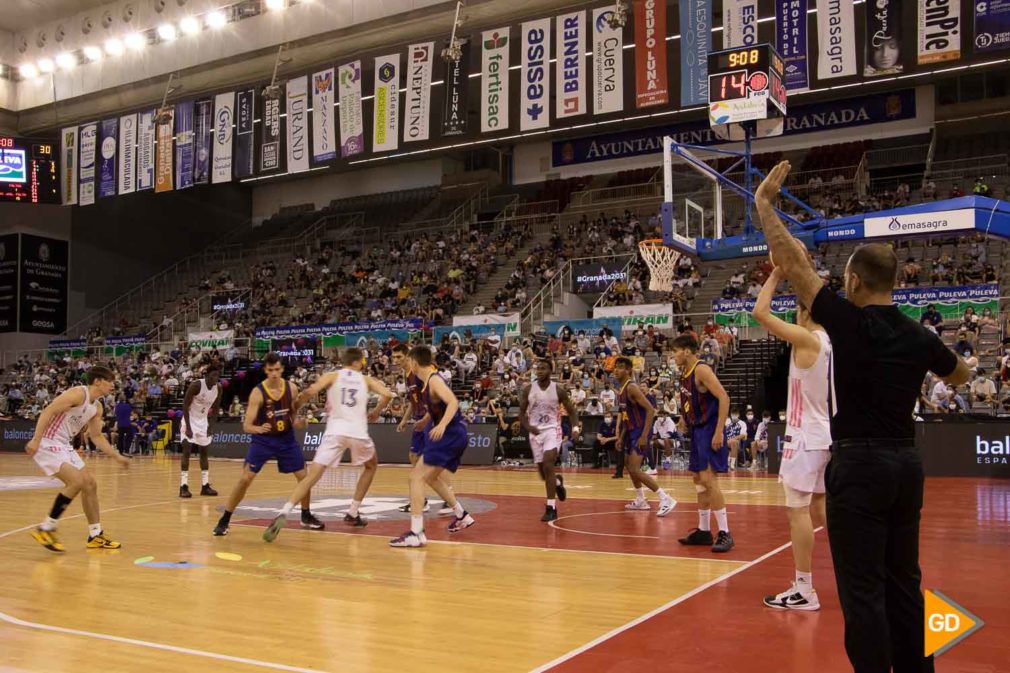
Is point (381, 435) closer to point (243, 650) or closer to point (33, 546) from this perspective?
point (33, 546)

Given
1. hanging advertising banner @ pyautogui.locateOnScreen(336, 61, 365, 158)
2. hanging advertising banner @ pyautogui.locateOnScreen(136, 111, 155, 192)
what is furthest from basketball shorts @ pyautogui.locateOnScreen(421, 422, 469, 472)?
hanging advertising banner @ pyautogui.locateOnScreen(136, 111, 155, 192)

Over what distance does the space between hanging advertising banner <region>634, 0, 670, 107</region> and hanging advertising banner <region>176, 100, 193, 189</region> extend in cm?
1442

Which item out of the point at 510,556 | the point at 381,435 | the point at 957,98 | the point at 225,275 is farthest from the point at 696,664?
the point at 225,275

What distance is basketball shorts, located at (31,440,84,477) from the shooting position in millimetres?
8703

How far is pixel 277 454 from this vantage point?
10234mm

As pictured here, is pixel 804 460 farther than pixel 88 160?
No

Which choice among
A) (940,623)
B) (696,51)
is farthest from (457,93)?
(940,623)

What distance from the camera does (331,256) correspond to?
130ft

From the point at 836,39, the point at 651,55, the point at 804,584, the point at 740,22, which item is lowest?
the point at 804,584

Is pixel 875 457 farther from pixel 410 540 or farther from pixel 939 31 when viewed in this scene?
pixel 939 31

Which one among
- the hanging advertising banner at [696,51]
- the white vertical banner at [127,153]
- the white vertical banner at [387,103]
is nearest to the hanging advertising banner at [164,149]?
the white vertical banner at [127,153]

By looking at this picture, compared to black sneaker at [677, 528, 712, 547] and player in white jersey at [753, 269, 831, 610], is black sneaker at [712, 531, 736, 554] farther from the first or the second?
A: player in white jersey at [753, 269, 831, 610]

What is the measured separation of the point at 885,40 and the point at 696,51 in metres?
4.10

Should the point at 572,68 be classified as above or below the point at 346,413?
above
